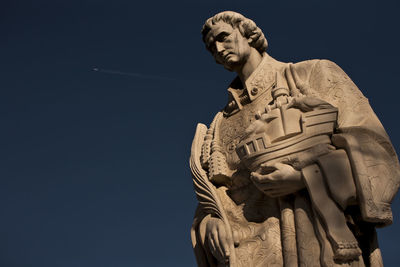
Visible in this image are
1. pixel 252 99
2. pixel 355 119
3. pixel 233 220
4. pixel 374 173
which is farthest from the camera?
pixel 252 99

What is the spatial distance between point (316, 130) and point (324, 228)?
0.96 meters

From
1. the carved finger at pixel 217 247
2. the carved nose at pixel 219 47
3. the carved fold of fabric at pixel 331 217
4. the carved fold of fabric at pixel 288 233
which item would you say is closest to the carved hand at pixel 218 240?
the carved finger at pixel 217 247

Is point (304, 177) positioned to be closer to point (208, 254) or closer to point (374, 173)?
point (374, 173)

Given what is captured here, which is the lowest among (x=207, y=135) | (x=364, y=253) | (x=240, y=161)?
(x=364, y=253)

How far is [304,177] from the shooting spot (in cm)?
502

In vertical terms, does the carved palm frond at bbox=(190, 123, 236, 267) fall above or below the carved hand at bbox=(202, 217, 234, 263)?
above

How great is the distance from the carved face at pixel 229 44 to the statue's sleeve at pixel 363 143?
39.1 inches

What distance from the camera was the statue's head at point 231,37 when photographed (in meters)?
6.40

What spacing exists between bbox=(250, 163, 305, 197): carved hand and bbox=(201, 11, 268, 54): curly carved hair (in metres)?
2.01

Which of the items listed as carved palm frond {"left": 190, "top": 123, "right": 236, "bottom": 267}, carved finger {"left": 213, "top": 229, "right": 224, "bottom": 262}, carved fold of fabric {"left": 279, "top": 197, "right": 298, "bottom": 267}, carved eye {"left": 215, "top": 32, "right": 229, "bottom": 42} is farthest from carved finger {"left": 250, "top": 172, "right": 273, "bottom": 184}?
carved eye {"left": 215, "top": 32, "right": 229, "bottom": 42}

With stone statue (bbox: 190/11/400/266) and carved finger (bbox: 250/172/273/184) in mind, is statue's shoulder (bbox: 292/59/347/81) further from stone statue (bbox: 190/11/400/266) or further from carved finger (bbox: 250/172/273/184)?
carved finger (bbox: 250/172/273/184)

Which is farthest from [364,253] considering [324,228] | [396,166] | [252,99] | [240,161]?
[252,99]

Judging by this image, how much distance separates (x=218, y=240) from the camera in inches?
221

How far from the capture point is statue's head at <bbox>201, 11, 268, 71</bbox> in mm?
6398
